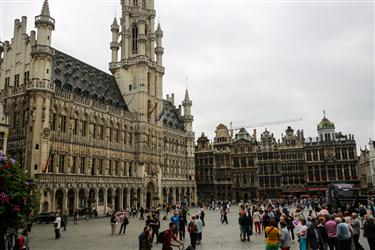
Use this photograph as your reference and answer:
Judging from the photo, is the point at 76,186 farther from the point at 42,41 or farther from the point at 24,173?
the point at 24,173

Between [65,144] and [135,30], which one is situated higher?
[135,30]

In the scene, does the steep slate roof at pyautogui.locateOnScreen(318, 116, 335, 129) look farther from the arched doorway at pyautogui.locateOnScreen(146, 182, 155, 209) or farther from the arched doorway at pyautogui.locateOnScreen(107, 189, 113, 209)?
the arched doorway at pyautogui.locateOnScreen(107, 189, 113, 209)

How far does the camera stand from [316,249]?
12.9 meters

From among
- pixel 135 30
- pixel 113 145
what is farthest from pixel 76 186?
pixel 135 30

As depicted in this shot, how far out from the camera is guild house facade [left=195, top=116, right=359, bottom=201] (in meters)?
80.1

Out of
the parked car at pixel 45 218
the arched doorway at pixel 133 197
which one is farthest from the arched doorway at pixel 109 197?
the parked car at pixel 45 218

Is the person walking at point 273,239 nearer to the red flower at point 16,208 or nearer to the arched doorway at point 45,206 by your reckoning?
the red flower at point 16,208

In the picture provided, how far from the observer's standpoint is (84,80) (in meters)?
55.5

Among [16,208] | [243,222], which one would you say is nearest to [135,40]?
[243,222]

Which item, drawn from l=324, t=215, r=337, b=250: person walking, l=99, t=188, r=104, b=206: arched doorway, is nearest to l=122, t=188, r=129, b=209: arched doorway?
l=99, t=188, r=104, b=206: arched doorway

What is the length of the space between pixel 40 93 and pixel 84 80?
43.7 feet

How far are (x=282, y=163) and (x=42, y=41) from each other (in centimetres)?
6148

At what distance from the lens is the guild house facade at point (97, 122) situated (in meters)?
42.9

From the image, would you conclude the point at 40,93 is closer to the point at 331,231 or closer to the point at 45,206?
the point at 45,206
